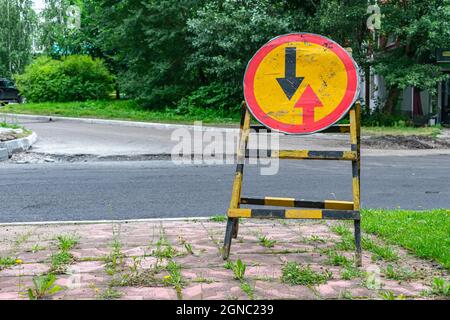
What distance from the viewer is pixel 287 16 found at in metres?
20.8

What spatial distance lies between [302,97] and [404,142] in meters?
12.6

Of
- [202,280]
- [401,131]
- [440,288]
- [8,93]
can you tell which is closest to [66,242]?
[202,280]

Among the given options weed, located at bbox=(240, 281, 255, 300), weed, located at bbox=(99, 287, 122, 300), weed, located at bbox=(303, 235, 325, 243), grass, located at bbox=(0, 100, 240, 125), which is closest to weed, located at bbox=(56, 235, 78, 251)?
weed, located at bbox=(99, 287, 122, 300)

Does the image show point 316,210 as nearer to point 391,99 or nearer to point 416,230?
point 416,230

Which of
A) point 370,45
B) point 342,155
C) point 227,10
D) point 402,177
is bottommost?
point 402,177

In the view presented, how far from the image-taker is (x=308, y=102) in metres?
4.48

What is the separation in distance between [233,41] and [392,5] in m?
5.71

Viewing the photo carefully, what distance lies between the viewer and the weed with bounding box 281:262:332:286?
3773 mm

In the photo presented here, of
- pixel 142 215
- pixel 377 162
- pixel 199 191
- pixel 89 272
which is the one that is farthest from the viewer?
pixel 377 162

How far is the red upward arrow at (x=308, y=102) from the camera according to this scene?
4.46 meters

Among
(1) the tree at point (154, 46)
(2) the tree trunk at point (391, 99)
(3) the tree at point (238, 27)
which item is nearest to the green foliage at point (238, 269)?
(3) the tree at point (238, 27)

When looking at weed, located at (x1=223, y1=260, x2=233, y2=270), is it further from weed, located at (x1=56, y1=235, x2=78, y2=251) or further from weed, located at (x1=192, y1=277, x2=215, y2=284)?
weed, located at (x1=56, y1=235, x2=78, y2=251)
